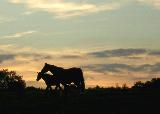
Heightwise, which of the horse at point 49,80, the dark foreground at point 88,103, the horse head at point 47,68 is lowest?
the dark foreground at point 88,103

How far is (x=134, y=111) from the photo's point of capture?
3572 cm

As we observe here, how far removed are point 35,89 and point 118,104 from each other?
57.2ft

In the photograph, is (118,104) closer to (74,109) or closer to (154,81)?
(74,109)

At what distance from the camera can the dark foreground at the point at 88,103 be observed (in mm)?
36250

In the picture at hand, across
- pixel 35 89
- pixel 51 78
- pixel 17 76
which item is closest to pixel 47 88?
pixel 51 78

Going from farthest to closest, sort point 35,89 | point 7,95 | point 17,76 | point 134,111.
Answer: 1. point 17,76
2. point 35,89
3. point 7,95
4. point 134,111

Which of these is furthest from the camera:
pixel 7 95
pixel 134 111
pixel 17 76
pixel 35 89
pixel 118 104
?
pixel 17 76

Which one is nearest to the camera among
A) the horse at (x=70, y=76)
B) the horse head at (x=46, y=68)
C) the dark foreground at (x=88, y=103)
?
the dark foreground at (x=88, y=103)

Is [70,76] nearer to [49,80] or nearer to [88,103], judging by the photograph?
[49,80]

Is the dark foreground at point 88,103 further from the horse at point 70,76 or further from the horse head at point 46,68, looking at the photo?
the horse head at point 46,68

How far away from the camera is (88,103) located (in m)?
39.5

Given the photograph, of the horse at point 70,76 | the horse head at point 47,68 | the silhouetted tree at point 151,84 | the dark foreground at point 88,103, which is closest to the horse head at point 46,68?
the horse head at point 47,68

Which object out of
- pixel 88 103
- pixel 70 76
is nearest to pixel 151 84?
pixel 70 76

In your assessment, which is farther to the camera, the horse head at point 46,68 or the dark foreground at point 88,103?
the horse head at point 46,68
